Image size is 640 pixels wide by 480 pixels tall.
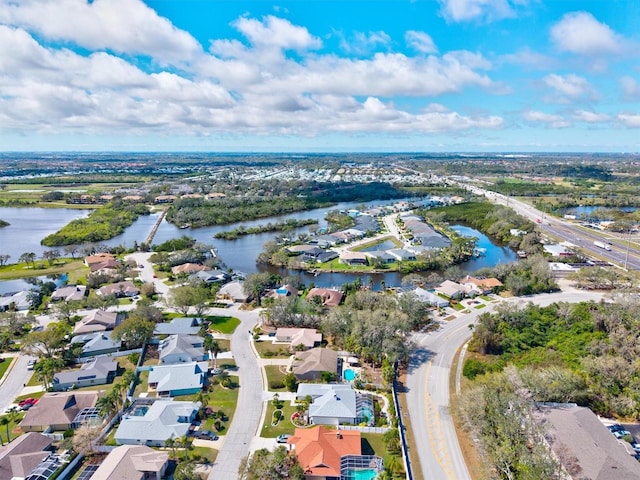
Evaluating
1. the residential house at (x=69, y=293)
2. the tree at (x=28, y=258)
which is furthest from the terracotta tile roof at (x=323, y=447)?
the tree at (x=28, y=258)

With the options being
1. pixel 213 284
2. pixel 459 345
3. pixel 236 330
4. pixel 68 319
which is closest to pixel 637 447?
pixel 459 345

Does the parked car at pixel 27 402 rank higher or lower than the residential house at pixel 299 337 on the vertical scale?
lower

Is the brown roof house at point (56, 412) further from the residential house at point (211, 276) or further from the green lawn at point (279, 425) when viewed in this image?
the residential house at point (211, 276)

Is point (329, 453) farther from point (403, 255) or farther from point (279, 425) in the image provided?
point (403, 255)

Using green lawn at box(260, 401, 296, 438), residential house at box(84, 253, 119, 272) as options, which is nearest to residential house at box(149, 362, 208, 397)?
green lawn at box(260, 401, 296, 438)

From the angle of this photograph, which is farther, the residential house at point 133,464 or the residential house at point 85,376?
the residential house at point 85,376

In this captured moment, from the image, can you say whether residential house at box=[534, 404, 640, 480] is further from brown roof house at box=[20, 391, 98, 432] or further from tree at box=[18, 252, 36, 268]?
tree at box=[18, 252, 36, 268]
